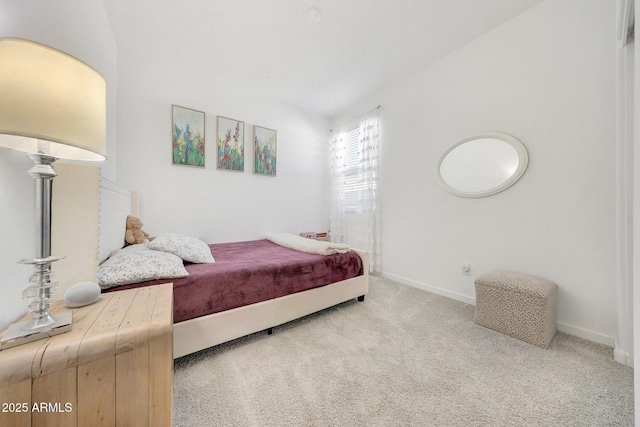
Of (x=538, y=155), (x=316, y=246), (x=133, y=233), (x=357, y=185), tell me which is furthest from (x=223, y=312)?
(x=538, y=155)

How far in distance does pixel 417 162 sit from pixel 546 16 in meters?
1.50

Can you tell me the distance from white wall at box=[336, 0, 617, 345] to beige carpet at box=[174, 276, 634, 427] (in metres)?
0.57

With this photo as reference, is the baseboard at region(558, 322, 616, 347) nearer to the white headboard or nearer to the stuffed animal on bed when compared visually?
the white headboard

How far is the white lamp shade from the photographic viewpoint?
0.54 meters

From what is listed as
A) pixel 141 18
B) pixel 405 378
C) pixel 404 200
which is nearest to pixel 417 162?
pixel 404 200

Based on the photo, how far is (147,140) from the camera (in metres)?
2.56

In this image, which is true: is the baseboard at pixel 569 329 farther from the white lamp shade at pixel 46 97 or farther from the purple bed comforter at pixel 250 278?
the white lamp shade at pixel 46 97

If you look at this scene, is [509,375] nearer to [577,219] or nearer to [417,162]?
[577,219]

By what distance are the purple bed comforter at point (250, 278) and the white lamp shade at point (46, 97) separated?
0.97 metres

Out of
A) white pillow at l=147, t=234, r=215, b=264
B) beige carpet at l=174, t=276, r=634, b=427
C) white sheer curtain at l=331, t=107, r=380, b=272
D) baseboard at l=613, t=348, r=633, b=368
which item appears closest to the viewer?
beige carpet at l=174, t=276, r=634, b=427

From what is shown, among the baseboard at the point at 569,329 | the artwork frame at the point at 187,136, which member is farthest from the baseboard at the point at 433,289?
the artwork frame at the point at 187,136

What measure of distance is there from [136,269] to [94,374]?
0.76 meters

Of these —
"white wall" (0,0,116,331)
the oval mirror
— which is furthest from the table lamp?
the oval mirror

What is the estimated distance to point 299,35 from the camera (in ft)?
7.09
